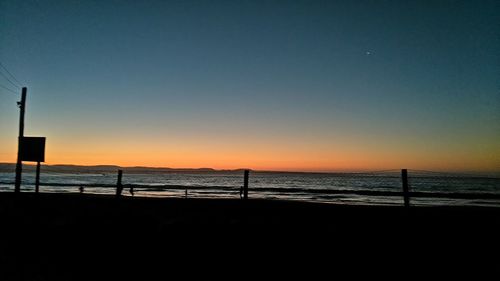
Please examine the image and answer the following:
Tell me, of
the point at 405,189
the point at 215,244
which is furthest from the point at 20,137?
the point at 405,189

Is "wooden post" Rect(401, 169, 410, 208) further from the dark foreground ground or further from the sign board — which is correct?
the sign board

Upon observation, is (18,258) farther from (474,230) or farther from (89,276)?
(474,230)

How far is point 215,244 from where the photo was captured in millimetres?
6281

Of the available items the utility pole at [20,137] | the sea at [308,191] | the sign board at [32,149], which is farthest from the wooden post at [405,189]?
the utility pole at [20,137]

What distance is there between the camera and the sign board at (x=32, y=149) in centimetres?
1159

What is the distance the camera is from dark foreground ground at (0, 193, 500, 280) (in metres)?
5.07

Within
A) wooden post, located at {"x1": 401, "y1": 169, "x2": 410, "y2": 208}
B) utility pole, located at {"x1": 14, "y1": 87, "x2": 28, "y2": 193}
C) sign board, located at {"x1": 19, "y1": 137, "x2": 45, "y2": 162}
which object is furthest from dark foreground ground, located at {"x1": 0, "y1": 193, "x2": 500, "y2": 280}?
utility pole, located at {"x1": 14, "y1": 87, "x2": 28, "y2": 193}

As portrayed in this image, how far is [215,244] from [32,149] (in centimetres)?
880

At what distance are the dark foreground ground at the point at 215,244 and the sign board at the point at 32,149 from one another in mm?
3522

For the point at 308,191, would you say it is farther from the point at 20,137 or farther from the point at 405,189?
the point at 20,137

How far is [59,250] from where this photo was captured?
5.97m

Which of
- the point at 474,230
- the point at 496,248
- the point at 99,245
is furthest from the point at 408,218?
the point at 99,245

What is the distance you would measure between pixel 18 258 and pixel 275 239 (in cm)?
433

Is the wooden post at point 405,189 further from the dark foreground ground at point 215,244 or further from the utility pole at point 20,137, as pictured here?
the utility pole at point 20,137
